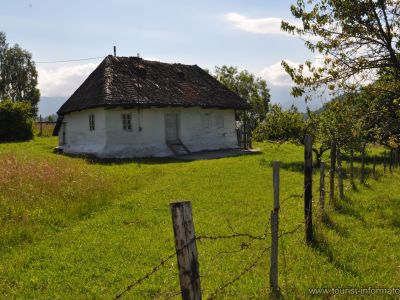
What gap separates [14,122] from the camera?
30.5 m

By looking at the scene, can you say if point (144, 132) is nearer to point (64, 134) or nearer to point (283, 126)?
point (64, 134)

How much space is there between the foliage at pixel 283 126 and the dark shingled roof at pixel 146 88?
17.6 feet

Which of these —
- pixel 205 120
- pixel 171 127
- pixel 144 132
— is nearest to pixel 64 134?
pixel 144 132

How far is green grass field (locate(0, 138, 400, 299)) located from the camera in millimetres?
5285

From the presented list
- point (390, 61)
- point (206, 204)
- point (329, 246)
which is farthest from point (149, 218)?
point (390, 61)

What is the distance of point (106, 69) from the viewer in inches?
944

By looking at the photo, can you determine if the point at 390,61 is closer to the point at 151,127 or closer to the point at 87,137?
the point at 151,127

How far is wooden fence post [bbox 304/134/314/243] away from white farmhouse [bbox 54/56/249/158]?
53.2ft

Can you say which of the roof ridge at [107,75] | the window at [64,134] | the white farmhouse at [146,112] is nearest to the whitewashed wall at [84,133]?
the white farmhouse at [146,112]

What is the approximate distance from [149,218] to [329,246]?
12.6 ft

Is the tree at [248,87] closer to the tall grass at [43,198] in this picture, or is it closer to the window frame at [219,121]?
the window frame at [219,121]

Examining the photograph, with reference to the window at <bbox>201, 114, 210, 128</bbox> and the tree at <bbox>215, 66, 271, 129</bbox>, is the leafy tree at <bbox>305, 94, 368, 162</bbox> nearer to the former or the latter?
the window at <bbox>201, 114, 210, 128</bbox>

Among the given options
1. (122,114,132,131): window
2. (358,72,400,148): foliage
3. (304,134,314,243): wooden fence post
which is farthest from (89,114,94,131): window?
(304,134,314,243): wooden fence post

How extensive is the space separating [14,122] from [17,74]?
2856cm
